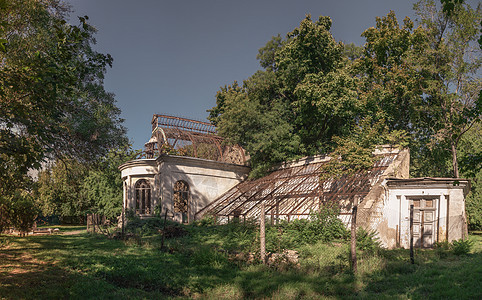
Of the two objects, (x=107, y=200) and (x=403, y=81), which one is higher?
(x=403, y=81)

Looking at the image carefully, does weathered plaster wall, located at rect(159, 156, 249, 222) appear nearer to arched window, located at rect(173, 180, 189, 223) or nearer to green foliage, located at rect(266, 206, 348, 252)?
arched window, located at rect(173, 180, 189, 223)

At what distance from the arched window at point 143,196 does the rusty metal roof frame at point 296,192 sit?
3642 mm

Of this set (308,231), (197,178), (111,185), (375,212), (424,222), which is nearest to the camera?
(308,231)

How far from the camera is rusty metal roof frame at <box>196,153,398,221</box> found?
55.3ft

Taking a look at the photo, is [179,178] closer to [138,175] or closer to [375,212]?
[138,175]

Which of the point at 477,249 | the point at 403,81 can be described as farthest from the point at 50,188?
the point at 477,249

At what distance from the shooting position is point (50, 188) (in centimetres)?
3825

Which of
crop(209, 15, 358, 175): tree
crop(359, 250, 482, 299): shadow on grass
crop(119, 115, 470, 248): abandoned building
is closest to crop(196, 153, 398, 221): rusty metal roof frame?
crop(119, 115, 470, 248): abandoned building

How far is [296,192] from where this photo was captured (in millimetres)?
19016

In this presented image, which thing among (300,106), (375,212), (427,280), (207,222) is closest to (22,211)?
(207,222)

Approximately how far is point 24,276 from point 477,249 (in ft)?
53.4

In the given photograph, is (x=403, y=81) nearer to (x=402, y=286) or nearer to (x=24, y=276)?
(x=402, y=286)

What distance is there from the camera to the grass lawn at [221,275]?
855cm

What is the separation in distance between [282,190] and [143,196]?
1013 centimetres
